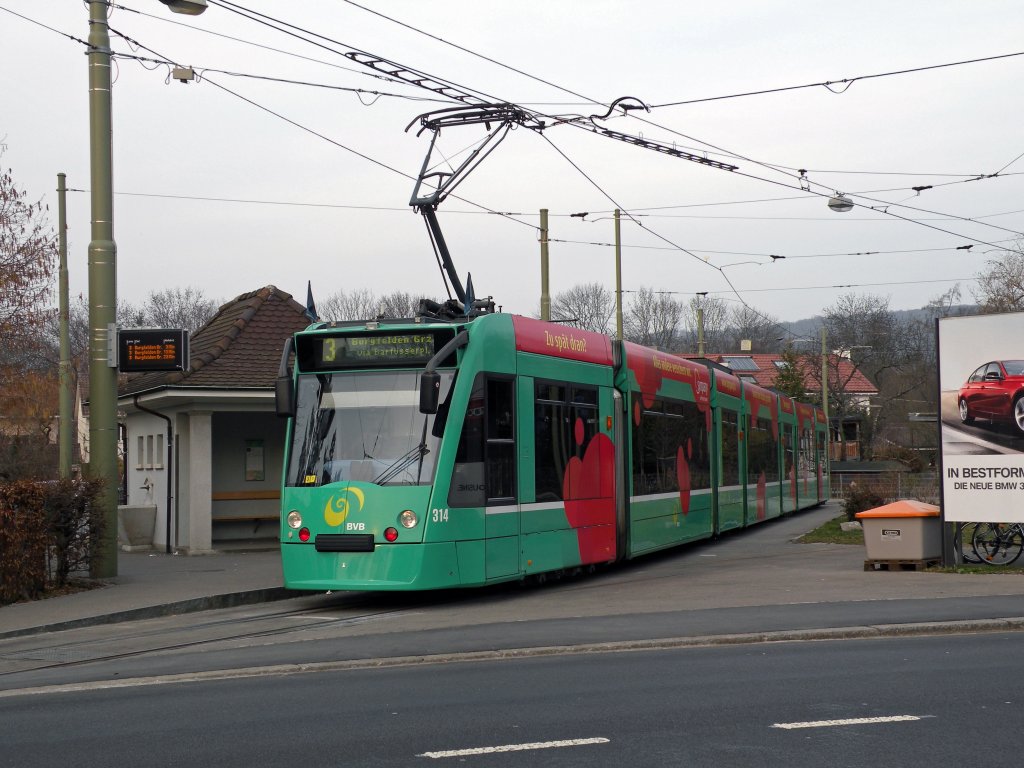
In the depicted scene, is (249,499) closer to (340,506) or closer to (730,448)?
(730,448)

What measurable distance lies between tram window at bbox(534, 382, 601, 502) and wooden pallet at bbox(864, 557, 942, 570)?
4091 mm

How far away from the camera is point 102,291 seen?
1769 centimetres

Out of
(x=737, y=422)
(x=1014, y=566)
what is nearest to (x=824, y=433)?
(x=737, y=422)

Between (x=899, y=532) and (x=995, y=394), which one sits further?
(x=899, y=532)

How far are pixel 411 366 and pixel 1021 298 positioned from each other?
5175cm

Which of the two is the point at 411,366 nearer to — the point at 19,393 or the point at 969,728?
the point at 969,728

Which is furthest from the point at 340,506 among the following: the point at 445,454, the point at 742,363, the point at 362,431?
the point at 742,363

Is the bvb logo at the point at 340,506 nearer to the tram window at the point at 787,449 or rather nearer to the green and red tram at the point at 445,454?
the green and red tram at the point at 445,454

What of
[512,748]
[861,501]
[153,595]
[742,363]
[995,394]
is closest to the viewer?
[512,748]

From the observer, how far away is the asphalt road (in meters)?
6.89

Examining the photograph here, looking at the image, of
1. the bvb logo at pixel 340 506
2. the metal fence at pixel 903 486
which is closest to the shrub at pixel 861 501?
the metal fence at pixel 903 486

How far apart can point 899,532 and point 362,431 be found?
7.80 m

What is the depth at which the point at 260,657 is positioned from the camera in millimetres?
10938

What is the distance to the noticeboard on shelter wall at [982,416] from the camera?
16922 mm
